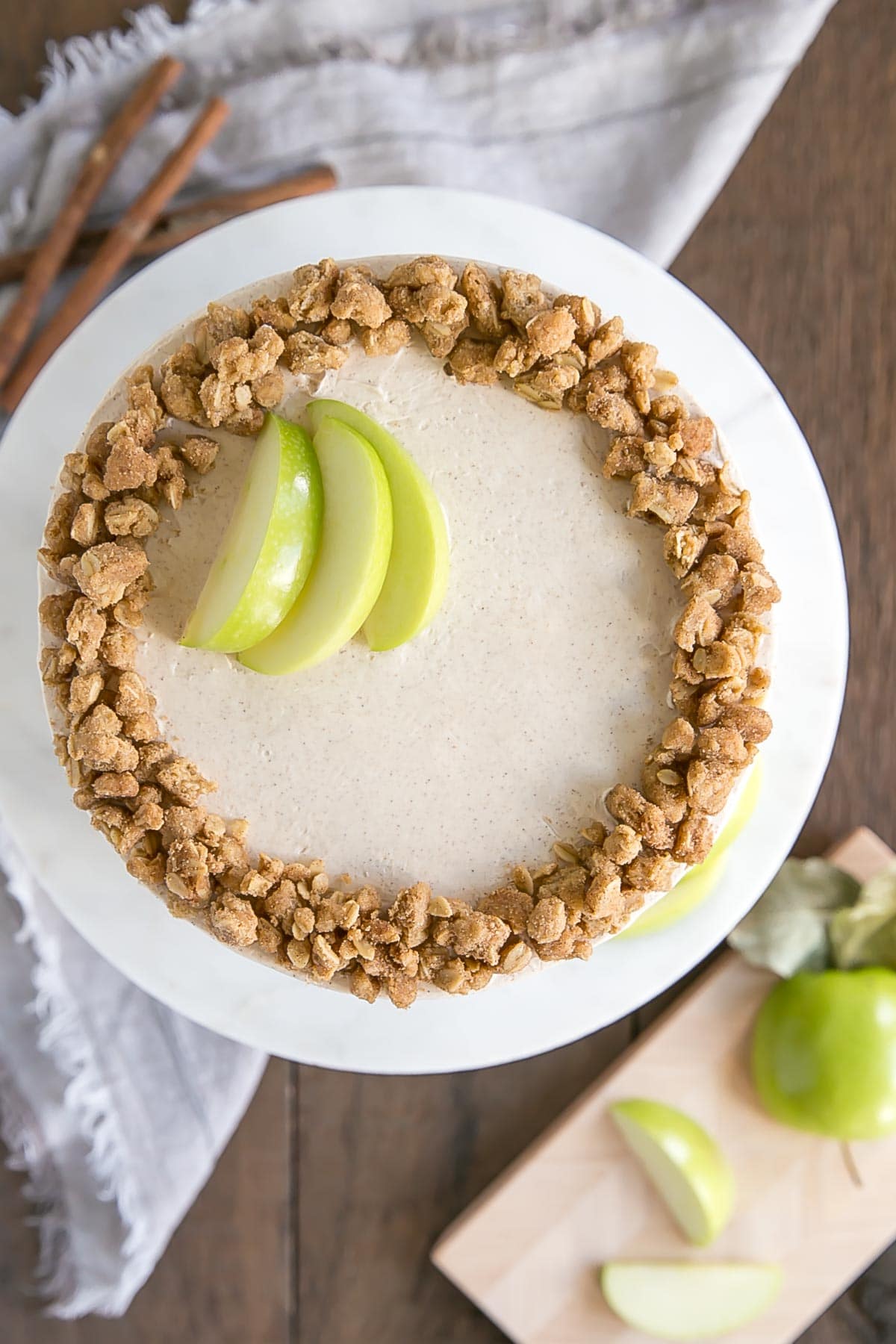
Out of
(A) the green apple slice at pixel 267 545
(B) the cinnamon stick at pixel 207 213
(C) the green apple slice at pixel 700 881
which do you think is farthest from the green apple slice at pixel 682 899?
(B) the cinnamon stick at pixel 207 213

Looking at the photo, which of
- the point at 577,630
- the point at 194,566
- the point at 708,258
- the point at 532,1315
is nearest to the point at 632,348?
the point at 577,630

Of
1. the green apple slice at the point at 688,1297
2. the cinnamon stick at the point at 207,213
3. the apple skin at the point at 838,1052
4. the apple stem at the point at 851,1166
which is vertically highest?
the cinnamon stick at the point at 207,213

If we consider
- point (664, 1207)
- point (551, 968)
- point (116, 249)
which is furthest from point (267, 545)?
point (664, 1207)

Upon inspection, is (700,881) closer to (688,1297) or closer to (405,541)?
(405,541)

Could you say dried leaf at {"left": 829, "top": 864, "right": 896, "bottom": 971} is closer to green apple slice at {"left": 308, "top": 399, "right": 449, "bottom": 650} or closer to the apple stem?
the apple stem

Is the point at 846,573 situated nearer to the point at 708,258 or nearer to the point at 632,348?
the point at 708,258

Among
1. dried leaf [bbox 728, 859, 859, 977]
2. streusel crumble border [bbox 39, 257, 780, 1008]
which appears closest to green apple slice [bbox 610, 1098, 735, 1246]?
dried leaf [bbox 728, 859, 859, 977]

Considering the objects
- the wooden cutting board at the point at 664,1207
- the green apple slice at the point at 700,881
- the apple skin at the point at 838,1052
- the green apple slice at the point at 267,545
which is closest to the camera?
the green apple slice at the point at 267,545

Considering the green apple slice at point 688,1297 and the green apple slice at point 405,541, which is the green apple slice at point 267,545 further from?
the green apple slice at point 688,1297
